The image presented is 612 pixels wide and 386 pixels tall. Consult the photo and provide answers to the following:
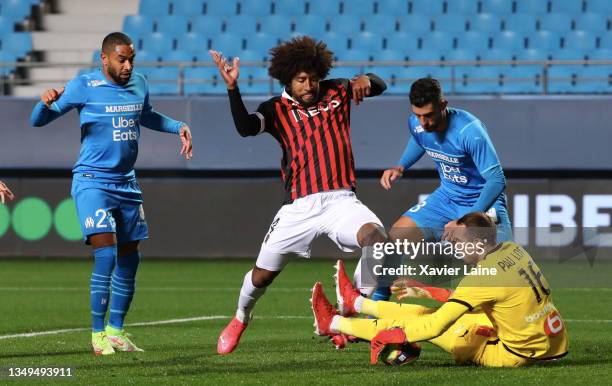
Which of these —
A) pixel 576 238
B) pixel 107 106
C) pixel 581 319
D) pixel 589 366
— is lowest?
pixel 576 238

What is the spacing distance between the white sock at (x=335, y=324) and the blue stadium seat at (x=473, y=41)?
43.3ft

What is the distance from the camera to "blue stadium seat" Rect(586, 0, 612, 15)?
2033 centimetres

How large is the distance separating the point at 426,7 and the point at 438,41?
876 mm

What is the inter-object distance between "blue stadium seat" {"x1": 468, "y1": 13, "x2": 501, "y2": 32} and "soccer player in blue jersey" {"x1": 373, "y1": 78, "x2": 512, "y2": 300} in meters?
11.4

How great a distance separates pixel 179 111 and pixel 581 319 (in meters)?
9.08

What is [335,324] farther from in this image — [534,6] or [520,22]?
[534,6]

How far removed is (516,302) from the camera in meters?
6.91

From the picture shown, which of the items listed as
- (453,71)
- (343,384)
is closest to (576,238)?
(453,71)

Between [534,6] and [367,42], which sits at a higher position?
[534,6]

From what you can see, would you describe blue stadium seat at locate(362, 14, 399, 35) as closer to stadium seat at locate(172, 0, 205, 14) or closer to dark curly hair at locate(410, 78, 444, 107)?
stadium seat at locate(172, 0, 205, 14)

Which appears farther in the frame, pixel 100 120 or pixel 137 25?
pixel 137 25

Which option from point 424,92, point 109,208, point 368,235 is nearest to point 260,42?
point 424,92

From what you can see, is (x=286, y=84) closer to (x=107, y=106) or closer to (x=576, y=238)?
(x=107, y=106)

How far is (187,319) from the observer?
36.1 ft
